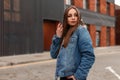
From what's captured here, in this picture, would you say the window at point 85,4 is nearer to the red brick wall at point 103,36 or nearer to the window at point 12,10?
the red brick wall at point 103,36

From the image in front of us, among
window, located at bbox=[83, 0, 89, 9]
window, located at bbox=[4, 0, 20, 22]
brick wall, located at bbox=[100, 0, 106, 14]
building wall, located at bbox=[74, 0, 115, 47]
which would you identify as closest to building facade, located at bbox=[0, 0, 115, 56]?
window, located at bbox=[4, 0, 20, 22]

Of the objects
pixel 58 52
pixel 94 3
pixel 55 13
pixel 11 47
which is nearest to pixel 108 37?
pixel 94 3

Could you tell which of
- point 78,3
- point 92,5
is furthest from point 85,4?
point 78,3

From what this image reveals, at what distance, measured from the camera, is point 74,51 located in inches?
165

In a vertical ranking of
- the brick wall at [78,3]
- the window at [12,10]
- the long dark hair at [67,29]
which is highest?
the brick wall at [78,3]

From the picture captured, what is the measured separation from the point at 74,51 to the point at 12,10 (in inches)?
808

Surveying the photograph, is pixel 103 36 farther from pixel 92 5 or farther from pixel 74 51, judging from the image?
pixel 74 51

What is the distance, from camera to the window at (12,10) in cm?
2392

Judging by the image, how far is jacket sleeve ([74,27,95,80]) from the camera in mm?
4074

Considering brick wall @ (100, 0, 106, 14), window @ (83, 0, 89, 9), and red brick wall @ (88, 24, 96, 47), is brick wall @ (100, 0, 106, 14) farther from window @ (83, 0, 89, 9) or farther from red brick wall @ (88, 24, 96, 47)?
window @ (83, 0, 89, 9)

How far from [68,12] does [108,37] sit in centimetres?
4238

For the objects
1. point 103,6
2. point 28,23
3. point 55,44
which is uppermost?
point 103,6

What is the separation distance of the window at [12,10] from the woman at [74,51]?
1984cm

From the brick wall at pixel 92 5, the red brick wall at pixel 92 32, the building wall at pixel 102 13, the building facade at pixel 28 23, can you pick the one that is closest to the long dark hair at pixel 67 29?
the building facade at pixel 28 23
